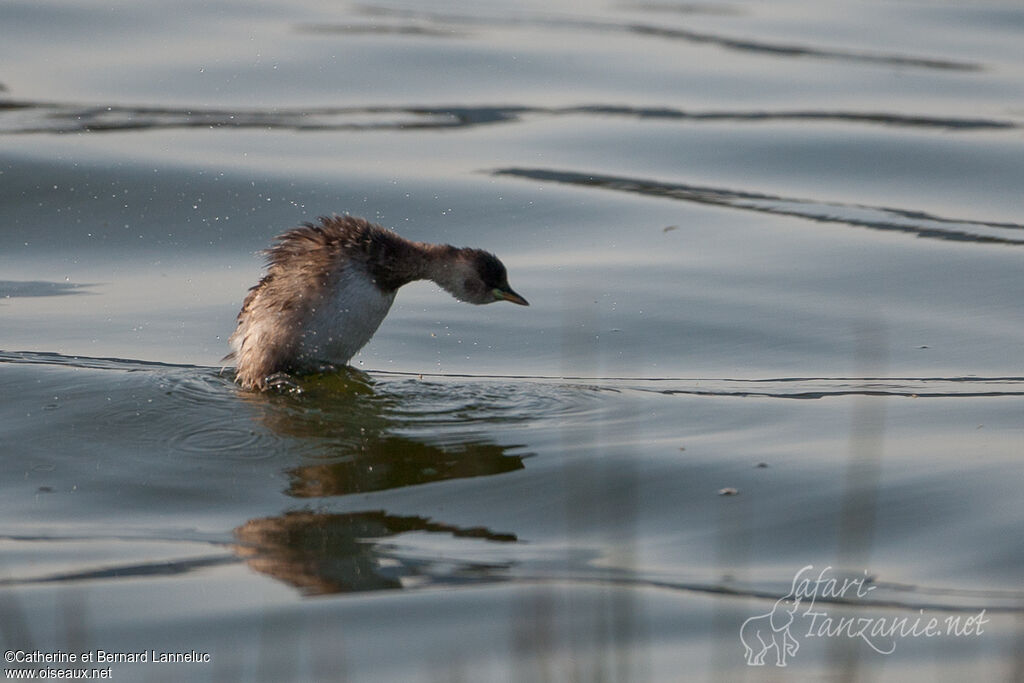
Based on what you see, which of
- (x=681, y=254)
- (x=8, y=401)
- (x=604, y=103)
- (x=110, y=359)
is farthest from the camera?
(x=604, y=103)

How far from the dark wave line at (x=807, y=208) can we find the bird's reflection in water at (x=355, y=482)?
5223 mm

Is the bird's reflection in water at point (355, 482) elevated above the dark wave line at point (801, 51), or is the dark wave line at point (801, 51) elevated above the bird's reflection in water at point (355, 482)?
the dark wave line at point (801, 51)

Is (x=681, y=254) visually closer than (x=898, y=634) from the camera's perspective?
No

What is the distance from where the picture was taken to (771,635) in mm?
5512

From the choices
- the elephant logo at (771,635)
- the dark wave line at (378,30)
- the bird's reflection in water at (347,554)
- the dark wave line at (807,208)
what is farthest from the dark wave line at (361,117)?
the elephant logo at (771,635)

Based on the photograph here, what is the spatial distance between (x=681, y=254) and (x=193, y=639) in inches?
280

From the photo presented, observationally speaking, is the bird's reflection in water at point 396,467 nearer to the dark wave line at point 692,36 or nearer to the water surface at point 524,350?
the water surface at point 524,350

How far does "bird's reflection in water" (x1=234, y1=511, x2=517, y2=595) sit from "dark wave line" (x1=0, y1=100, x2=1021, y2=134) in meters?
9.19

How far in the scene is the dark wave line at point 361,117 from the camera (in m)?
15.0

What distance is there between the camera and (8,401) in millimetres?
8398

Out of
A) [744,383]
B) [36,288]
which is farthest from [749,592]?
[36,288]

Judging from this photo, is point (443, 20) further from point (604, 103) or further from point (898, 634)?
point (898, 634)

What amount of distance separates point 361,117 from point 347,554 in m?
10.2

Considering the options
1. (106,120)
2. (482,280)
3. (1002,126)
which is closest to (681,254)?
(482,280)
